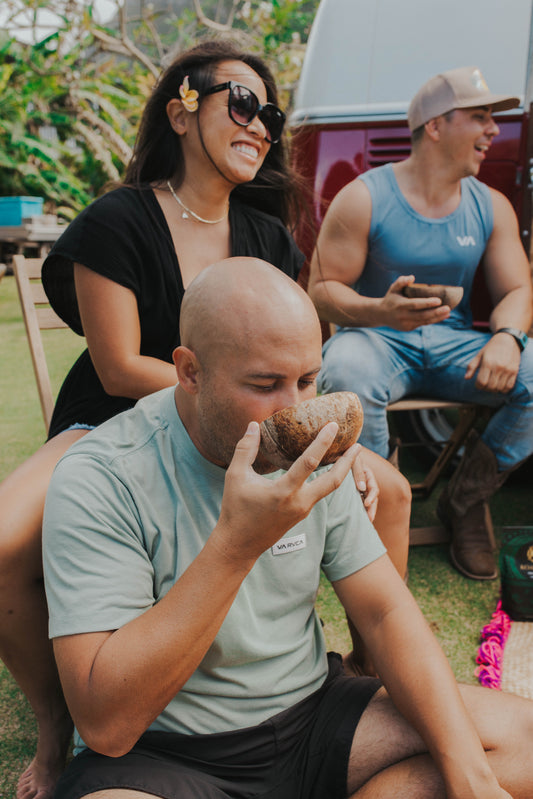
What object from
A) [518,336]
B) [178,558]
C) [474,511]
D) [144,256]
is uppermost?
[144,256]

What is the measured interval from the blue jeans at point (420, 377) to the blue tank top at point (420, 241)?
0.69 feet

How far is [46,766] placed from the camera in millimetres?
1910

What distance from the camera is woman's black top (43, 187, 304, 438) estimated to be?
2170 mm

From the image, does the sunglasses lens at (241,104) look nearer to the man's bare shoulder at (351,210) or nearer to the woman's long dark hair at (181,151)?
the woman's long dark hair at (181,151)

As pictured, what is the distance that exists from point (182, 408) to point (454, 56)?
291cm

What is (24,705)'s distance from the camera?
2318mm

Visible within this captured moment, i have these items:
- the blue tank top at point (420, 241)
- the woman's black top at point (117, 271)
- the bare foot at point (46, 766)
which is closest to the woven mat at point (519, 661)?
the blue tank top at point (420, 241)

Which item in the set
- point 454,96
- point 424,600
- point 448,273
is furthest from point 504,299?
point 424,600

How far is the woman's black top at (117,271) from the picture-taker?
2170 mm

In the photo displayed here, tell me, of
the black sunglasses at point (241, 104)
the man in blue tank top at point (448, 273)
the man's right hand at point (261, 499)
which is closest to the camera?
the man's right hand at point (261, 499)

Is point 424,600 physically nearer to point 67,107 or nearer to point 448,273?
point 448,273

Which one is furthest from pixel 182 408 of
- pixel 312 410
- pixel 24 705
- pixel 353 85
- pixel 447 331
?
pixel 353 85

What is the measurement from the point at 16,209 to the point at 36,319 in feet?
29.9

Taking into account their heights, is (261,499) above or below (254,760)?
above
